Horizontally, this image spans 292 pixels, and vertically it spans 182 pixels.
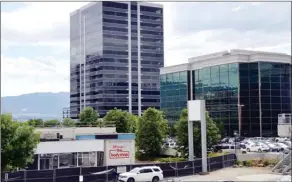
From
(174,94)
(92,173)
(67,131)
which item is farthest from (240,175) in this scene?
(174,94)

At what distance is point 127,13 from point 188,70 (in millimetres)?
55731

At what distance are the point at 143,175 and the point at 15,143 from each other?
347 inches

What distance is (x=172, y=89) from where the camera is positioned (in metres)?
94.4

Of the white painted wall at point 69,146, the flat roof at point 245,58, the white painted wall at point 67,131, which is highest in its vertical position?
the flat roof at point 245,58

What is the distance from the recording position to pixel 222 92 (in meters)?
78.1

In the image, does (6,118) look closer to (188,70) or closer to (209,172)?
(209,172)

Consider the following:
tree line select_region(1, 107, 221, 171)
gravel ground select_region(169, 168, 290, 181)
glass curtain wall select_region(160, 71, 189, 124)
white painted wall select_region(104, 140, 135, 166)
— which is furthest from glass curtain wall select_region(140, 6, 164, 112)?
gravel ground select_region(169, 168, 290, 181)

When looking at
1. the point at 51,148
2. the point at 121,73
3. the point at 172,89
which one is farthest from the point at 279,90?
the point at 121,73

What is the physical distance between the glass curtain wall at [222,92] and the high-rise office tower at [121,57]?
175ft

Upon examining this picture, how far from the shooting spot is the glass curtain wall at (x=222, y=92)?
248ft

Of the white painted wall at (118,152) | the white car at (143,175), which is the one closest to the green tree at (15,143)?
the white car at (143,175)

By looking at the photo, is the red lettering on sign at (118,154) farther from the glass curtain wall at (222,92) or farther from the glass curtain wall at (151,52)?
the glass curtain wall at (151,52)

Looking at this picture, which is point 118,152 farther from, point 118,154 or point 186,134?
point 186,134

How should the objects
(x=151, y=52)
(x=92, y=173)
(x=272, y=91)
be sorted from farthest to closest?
(x=151, y=52) → (x=272, y=91) → (x=92, y=173)
